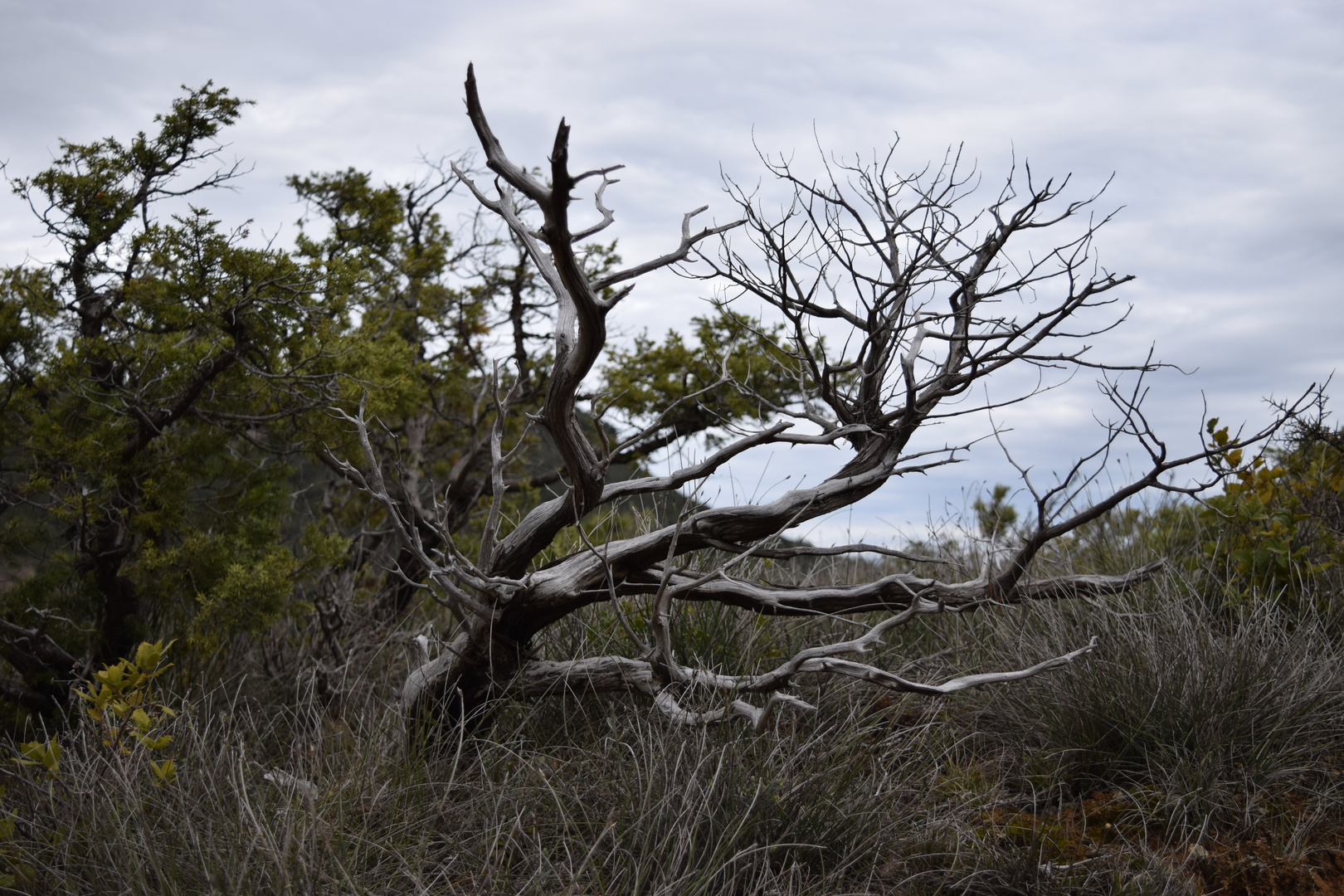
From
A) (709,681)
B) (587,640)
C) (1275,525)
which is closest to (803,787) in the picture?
(709,681)

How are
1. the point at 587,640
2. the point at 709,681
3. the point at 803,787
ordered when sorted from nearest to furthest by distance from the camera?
the point at 803,787, the point at 709,681, the point at 587,640

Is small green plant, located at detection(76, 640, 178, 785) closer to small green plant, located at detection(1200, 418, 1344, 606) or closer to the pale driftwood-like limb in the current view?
the pale driftwood-like limb

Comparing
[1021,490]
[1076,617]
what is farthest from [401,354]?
[1076,617]

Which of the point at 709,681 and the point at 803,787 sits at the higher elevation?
the point at 709,681

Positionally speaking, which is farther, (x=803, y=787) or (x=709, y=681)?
(x=709, y=681)

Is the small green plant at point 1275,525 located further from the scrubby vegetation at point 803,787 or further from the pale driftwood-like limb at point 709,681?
the pale driftwood-like limb at point 709,681

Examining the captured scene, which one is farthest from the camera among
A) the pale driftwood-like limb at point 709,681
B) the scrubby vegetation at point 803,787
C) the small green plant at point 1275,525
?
the small green plant at point 1275,525

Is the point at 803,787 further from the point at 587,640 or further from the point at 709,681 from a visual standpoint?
the point at 587,640

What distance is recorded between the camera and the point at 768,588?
470 cm

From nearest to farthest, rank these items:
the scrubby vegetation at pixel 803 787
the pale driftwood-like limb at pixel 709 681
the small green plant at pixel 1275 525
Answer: the scrubby vegetation at pixel 803 787 → the pale driftwood-like limb at pixel 709 681 → the small green plant at pixel 1275 525

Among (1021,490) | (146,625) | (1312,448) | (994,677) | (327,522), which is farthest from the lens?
(327,522)

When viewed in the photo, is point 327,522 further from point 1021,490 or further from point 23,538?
point 1021,490

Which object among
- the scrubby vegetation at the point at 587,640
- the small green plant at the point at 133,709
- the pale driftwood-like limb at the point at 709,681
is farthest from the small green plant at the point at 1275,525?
the small green plant at the point at 133,709

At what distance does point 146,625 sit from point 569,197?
14.8 feet
